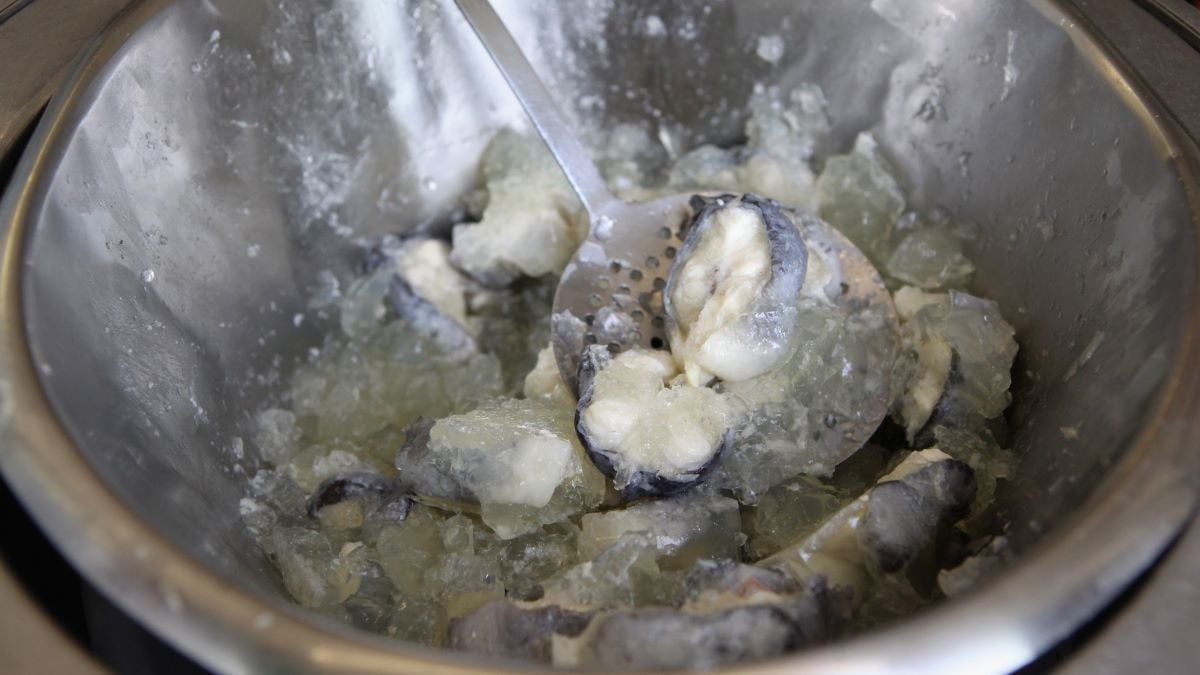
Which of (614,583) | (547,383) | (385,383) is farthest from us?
(385,383)

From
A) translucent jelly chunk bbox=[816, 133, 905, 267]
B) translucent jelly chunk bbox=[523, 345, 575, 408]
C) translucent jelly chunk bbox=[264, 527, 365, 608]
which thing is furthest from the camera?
translucent jelly chunk bbox=[816, 133, 905, 267]

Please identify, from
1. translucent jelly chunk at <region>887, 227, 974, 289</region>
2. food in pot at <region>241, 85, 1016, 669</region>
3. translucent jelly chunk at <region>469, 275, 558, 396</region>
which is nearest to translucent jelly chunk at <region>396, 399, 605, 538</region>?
food in pot at <region>241, 85, 1016, 669</region>

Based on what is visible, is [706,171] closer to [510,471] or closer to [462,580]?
[510,471]

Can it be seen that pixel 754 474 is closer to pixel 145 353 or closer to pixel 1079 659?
pixel 1079 659

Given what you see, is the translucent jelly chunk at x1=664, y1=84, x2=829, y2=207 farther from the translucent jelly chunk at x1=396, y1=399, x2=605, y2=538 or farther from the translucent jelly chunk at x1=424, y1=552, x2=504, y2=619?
the translucent jelly chunk at x1=424, y1=552, x2=504, y2=619

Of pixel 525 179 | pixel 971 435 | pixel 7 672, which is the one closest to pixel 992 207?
pixel 971 435

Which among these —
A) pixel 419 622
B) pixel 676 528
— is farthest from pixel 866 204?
pixel 419 622

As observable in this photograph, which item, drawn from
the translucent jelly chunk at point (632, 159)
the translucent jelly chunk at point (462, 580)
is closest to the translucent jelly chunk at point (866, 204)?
the translucent jelly chunk at point (632, 159)
